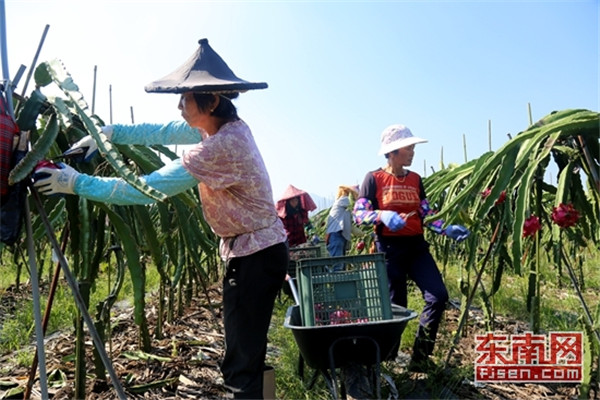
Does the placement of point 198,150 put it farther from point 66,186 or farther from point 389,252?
point 389,252

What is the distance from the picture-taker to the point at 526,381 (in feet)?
8.11

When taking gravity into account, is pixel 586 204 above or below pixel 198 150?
below

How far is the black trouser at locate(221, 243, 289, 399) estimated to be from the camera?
1.62 metres

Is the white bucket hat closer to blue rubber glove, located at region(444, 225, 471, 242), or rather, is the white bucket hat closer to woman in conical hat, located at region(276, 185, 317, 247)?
blue rubber glove, located at region(444, 225, 471, 242)

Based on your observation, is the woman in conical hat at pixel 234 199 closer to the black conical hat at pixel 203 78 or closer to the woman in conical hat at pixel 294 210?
the black conical hat at pixel 203 78

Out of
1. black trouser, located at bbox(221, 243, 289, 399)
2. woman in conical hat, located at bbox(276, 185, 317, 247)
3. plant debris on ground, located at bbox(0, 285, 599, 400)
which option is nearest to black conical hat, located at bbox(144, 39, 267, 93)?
black trouser, located at bbox(221, 243, 289, 399)

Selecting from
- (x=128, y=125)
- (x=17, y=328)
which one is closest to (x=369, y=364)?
(x=128, y=125)

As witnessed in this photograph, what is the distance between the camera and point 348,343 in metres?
1.97

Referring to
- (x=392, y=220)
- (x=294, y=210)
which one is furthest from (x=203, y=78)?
(x=294, y=210)

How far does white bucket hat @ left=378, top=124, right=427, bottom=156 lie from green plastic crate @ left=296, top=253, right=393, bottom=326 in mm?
770

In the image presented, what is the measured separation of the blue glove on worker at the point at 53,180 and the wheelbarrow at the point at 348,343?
3.16 ft

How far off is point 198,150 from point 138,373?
4.73 ft

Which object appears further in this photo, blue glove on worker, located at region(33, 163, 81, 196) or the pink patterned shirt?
the pink patterned shirt

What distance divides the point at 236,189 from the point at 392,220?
1.16 metres
